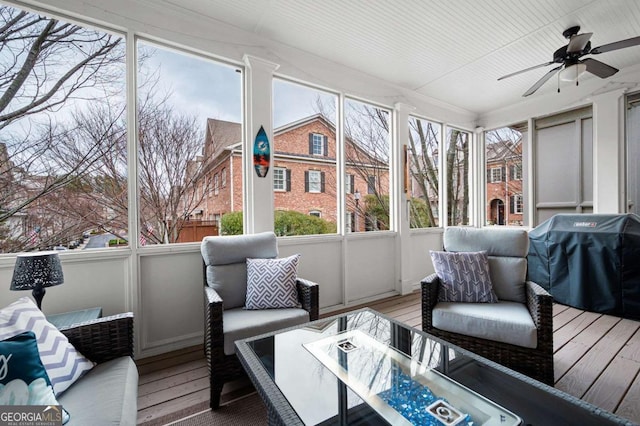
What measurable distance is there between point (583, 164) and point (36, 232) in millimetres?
6199

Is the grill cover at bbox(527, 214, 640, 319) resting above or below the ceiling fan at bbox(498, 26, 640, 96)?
below

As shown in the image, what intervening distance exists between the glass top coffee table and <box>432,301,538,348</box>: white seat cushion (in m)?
0.60

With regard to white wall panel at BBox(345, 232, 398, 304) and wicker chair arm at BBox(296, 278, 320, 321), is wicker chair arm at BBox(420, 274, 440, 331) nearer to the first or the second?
wicker chair arm at BBox(296, 278, 320, 321)

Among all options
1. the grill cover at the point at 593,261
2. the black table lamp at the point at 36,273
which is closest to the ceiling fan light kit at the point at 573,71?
the grill cover at the point at 593,261

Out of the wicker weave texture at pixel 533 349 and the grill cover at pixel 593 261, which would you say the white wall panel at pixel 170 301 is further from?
the grill cover at pixel 593 261

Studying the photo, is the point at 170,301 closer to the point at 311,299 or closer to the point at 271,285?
the point at 271,285

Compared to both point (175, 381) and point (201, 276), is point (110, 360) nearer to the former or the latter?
point (175, 381)

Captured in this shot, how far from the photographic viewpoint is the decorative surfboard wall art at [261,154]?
284cm

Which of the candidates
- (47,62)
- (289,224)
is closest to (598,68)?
(289,224)

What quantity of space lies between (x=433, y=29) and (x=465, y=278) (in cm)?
236

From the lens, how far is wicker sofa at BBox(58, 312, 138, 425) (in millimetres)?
1041

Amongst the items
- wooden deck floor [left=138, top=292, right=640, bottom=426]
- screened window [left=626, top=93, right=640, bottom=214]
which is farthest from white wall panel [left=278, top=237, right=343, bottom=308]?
screened window [left=626, top=93, right=640, bottom=214]

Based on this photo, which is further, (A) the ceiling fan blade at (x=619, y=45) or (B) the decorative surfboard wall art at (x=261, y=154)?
(B) the decorative surfboard wall art at (x=261, y=154)

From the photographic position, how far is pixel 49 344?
1190mm
